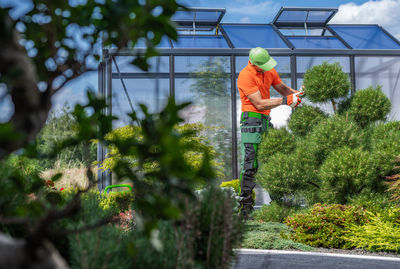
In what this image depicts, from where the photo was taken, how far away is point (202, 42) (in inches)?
327

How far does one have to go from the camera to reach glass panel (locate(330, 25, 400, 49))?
839cm

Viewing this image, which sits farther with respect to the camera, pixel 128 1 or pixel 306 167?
pixel 306 167

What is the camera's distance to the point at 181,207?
29.8 inches

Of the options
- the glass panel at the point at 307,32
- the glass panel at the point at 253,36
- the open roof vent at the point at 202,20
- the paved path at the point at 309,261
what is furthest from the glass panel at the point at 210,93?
the paved path at the point at 309,261

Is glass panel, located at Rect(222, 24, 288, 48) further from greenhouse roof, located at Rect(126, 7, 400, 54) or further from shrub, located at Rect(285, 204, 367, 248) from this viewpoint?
shrub, located at Rect(285, 204, 367, 248)

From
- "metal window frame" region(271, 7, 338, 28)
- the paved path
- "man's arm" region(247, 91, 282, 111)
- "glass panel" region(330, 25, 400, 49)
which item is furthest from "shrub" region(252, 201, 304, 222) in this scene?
"metal window frame" region(271, 7, 338, 28)

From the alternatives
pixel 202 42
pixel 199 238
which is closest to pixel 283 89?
pixel 202 42

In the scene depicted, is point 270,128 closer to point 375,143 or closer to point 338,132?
point 338,132

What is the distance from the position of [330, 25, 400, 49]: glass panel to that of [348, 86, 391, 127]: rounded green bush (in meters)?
3.66

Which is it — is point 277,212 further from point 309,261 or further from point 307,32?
point 307,32

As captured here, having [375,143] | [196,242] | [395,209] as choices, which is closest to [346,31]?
[375,143]

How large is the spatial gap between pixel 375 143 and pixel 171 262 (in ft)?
13.1

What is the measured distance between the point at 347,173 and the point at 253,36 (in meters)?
5.29

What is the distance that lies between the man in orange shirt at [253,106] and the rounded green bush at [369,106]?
2.80 feet
